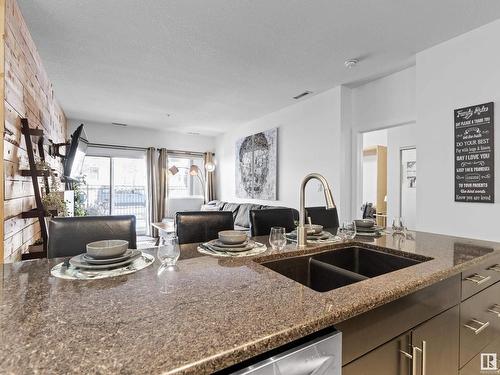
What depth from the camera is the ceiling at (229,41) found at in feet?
6.64

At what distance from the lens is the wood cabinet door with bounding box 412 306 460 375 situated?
992 millimetres

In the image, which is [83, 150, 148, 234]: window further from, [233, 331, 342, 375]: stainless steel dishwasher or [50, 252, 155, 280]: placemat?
[233, 331, 342, 375]: stainless steel dishwasher

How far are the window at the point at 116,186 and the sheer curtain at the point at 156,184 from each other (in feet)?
0.57

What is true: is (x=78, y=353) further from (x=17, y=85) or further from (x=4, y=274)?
(x=17, y=85)

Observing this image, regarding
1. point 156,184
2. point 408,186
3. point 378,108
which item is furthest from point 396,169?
point 156,184

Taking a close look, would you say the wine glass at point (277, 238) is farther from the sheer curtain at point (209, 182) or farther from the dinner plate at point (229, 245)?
the sheer curtain at point (209, 182)

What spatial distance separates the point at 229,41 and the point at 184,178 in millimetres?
4653

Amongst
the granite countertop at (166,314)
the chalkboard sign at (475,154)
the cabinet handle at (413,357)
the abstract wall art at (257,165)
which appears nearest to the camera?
the granite countertop at (166,314)

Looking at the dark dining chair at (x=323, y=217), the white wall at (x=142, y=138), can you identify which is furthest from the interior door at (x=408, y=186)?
the white wall at (x=142, y=138)

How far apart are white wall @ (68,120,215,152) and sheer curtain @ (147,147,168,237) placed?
0.27 m

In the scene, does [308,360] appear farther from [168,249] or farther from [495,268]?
[495,268]

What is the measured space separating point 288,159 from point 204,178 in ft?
9.70

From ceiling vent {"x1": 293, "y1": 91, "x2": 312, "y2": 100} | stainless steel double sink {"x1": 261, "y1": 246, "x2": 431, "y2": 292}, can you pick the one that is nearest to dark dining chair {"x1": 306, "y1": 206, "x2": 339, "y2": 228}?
stainless steel double sink {"x1": 261, "y1": 246, "x2": 431, "y2": 292}

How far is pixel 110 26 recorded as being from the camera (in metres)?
2.25
